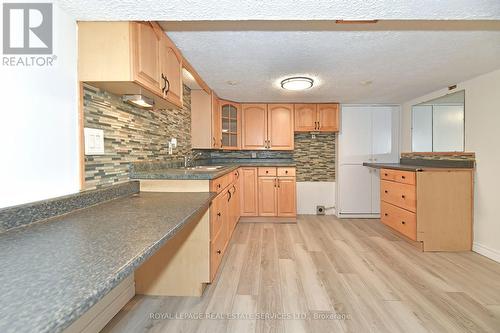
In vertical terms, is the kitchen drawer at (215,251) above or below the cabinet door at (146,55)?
below

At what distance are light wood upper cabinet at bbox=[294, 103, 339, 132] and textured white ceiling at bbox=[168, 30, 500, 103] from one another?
33.4 inches

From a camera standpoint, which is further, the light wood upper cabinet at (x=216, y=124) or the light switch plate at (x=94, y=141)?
the light wood upper cabinet at (x=216, y=124)

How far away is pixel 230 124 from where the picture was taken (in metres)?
3.91

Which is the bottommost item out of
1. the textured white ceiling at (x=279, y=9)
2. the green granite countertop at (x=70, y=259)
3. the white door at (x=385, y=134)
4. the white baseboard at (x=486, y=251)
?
the white baseboard at (x=486, y=251)

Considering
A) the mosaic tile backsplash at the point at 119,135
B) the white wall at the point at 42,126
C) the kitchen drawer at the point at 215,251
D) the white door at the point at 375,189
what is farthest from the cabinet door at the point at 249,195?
the white wall at the point at 42,126

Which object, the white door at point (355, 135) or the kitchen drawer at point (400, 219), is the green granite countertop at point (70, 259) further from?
the white door at point (355, 135)

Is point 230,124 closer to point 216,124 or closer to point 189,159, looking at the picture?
point 216,124

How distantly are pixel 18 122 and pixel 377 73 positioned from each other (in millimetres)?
2865

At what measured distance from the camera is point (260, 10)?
1.15m

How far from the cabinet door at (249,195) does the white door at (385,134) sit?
2.07 m

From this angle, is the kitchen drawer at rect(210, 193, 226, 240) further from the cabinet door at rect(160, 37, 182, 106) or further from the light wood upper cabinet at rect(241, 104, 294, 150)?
the light wood upper cabinet at rect(241, 104, 294, 150)

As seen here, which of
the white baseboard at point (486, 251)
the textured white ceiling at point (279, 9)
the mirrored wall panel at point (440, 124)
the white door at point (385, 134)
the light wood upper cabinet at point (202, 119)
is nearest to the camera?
the textured white ceiling at point (279, 9)

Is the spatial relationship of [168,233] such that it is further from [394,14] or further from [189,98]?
[189,98]

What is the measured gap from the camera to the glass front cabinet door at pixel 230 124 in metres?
3.80
